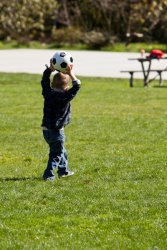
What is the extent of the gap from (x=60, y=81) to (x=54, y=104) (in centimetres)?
27

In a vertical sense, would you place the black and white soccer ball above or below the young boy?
above

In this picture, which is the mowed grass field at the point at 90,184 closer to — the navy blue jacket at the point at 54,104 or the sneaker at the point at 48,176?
the sneaker at the point at 48,176

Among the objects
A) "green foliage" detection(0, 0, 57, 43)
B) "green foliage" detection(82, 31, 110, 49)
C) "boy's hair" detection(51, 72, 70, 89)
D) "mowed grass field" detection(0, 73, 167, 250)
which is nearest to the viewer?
"mowed grass field" detection(0, 73, 167, 250)

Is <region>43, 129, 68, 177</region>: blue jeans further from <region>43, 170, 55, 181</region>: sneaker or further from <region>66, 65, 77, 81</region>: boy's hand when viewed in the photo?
<region>66, 65, 77, 81</region>: boy's hand

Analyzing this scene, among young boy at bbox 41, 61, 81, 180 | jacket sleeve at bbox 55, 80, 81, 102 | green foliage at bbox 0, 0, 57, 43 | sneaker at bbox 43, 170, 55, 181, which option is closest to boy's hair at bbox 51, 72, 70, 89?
young boy at bbox 41, 61, 81, 180

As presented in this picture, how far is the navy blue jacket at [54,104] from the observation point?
8977 mm

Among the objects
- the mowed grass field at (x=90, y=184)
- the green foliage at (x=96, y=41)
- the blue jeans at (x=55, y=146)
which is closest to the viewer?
the mowed grass field at (x=90, y=184)

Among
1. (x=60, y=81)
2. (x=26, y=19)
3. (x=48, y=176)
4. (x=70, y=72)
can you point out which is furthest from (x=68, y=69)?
(x=26, y=19)

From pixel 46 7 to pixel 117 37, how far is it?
3984 mm

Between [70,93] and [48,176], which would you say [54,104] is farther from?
[48,176]

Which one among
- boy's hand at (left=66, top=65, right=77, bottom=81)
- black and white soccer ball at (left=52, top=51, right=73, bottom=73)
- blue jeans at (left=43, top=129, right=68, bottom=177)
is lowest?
blue jeans at (left=43, top=129, right=68, bottom=177)

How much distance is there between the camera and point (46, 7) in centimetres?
4053

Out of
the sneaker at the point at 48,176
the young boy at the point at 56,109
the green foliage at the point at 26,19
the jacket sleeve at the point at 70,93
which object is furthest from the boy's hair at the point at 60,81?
the green foliage at the point at 26,19

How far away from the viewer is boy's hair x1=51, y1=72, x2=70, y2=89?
904 centimetres
